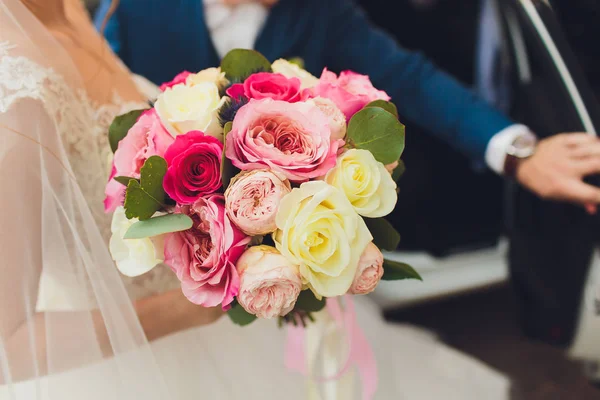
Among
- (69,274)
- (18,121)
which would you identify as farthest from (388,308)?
(18,121)

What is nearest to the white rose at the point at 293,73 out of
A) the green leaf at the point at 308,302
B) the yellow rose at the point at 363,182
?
the yellow rose at the point at 363,182

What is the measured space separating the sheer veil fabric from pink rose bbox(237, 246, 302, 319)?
224mm

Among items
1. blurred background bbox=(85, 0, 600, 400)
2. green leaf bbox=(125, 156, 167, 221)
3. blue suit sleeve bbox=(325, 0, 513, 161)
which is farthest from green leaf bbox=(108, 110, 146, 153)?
blurred background bbox=(85, 0, 600, 400)

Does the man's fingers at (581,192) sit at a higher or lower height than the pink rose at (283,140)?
lower

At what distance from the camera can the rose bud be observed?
1.58ft

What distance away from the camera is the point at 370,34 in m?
1.21

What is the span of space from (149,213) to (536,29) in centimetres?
89

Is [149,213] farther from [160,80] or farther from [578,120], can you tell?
[578,120]

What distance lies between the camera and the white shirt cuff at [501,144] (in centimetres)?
105

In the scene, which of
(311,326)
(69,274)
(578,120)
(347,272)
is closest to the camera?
(347,272)

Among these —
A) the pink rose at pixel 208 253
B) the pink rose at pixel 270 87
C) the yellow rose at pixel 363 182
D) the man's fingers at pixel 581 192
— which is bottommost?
the man's fingers at pixel 581 192

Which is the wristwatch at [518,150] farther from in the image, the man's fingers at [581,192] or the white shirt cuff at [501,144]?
the man's fingers at [581,192]

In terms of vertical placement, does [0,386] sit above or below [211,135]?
below

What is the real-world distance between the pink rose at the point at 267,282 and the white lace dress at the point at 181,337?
251mm
